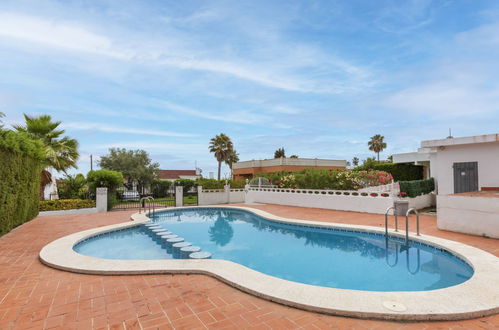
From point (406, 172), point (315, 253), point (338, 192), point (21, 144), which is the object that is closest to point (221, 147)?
point (406, 172)

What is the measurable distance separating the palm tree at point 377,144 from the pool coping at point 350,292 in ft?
150

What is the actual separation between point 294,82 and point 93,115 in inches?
489

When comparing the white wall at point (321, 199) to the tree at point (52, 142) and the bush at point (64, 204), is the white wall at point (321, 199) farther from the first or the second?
the tree at point (52, 142)

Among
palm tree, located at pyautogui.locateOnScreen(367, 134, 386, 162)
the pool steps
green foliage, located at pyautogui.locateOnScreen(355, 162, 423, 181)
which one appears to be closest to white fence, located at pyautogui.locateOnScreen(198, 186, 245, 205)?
the pool steps

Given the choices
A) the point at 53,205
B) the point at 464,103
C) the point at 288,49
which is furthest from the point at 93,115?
the point at 464,103

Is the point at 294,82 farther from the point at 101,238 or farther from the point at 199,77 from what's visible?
the point at 101,238

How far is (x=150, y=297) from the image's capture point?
14.5 ft

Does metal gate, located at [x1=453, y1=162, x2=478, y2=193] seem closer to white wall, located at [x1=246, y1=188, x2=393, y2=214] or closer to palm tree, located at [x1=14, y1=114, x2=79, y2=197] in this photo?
white wall, located at [x1=246, y1=188, x2=393, y2=214]

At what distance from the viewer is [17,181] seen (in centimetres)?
1074

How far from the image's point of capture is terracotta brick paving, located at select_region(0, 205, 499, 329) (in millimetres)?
3576

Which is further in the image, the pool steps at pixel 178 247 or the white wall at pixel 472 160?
the white wall at pixel 472 160

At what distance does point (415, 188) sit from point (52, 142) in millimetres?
20227

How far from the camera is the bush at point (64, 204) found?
15273mm

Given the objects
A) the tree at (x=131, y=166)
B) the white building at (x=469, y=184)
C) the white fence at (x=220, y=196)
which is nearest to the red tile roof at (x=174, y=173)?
the tree at (x=131, y=166)
